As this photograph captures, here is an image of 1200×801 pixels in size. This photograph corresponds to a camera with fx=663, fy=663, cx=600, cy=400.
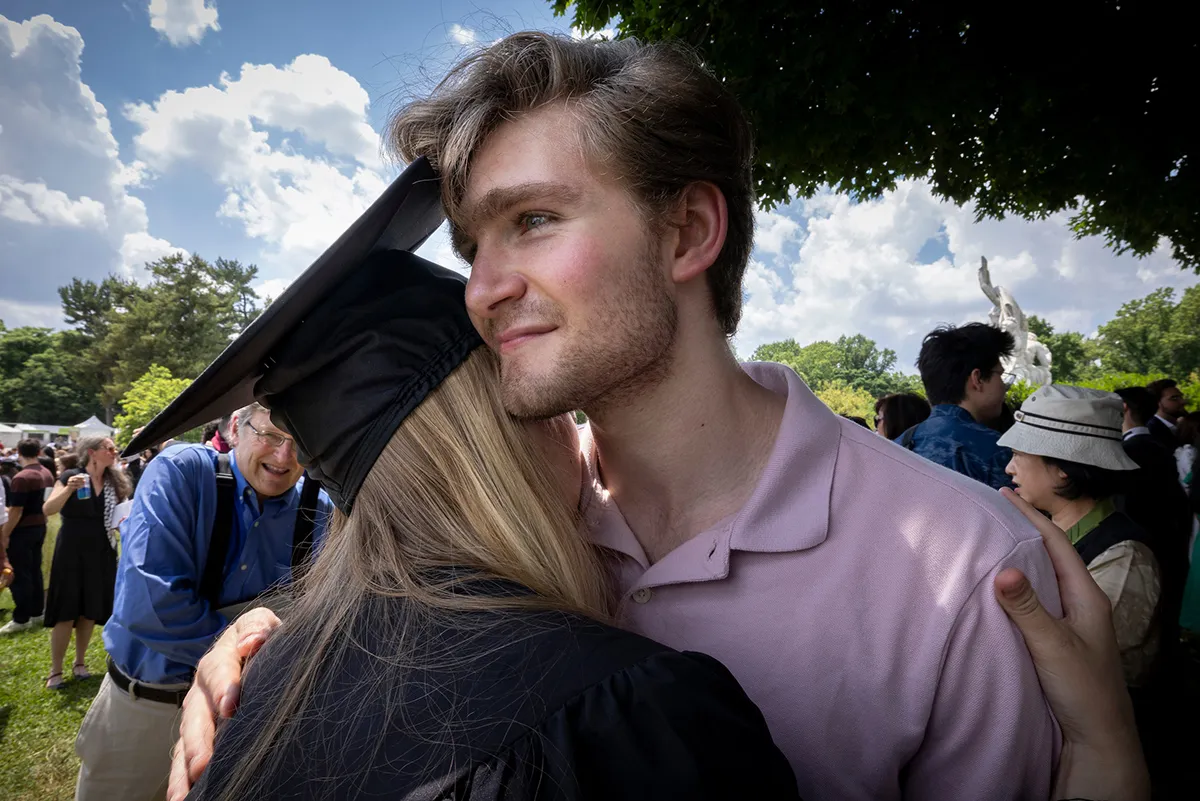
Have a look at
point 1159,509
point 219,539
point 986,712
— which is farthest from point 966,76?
point 219,539

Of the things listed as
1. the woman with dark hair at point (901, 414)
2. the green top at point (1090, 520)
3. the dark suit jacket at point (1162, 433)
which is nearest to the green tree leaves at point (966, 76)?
the woman with dark hair at point (901, 414)

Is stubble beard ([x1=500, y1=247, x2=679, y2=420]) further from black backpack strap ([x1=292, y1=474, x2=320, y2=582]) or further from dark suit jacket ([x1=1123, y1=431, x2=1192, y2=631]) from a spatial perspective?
dark suit jacket ([x1=1123, y1=431, x2=1192, y2=631])

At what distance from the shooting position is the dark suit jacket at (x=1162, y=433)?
305 inches

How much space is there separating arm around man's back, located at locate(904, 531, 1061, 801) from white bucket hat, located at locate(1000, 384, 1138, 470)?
232 centimetres

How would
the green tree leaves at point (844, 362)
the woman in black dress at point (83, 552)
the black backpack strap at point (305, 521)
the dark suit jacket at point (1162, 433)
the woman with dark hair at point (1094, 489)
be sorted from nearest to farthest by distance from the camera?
the woman with dark hair at point (1094, 489), the black backpack strap at point (305, 521), the woman in black dress at point (83, 552), the dark suit jacket at point (1162, 433), the green tree leaves at point (844, 362)

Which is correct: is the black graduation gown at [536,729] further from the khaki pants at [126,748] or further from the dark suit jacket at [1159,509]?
the dark suit jacket at [1159,509]

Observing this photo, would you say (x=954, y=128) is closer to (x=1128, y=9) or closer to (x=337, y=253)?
(x=1128, y=9)

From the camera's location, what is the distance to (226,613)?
3.44 meters

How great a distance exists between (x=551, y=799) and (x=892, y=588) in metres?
0.87

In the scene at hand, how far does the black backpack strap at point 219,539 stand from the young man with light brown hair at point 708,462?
1892 millimetres

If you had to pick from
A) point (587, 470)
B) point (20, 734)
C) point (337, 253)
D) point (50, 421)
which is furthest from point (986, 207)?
point (50, 421)

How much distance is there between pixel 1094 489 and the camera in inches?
129

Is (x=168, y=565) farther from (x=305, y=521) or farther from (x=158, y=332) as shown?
(x=158, y=332)

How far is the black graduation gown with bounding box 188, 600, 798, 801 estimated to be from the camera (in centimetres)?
96
